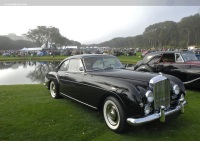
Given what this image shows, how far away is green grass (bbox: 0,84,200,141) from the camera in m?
4.13

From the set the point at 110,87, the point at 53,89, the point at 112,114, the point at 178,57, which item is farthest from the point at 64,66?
the point at 178,57

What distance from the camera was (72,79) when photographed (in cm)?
568

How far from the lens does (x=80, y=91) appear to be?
529 cm

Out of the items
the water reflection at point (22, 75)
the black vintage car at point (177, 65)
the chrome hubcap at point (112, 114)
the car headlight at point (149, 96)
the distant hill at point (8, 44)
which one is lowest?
the water reflection at point (22, 75)

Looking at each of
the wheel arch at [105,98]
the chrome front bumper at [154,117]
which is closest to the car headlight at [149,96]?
the chrome front bumper at [154,117]

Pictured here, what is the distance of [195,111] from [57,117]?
3977 millimetres

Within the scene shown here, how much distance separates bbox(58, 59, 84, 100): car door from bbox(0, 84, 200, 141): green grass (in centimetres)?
52

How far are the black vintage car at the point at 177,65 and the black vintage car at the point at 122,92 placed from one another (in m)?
3.59

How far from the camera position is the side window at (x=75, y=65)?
5.65 m

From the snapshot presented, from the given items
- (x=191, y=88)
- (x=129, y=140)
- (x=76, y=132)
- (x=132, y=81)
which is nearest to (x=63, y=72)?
(x=76, y=132)

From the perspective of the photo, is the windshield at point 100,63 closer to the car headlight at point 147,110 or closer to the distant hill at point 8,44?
the car headlight at point 147,110

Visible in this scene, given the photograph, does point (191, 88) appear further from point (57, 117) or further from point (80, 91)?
point (57, 117)

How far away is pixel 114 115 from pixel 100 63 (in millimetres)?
1787

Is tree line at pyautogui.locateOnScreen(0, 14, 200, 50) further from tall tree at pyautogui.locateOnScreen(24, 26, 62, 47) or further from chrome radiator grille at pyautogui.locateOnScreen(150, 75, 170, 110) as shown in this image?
chrome radiator grille at pyautogui.locateOnScreen(150, 75, 170, 110)
